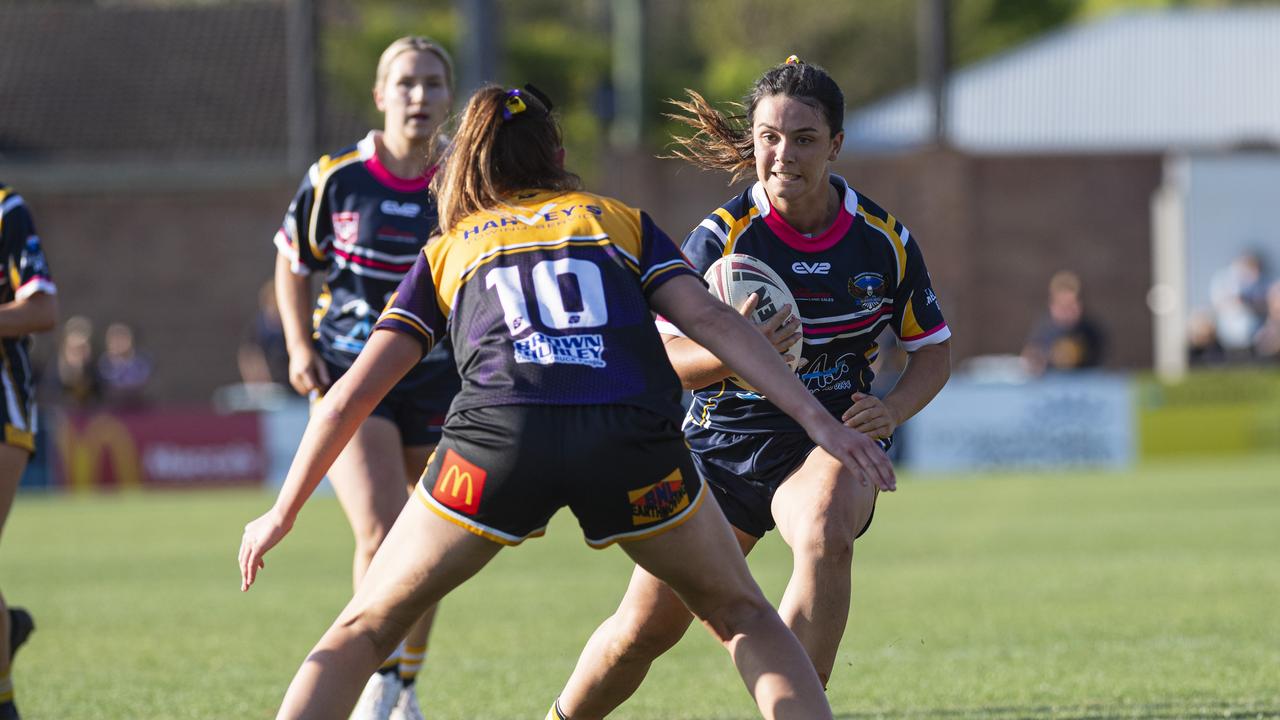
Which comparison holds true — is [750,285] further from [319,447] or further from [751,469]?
[319,447]

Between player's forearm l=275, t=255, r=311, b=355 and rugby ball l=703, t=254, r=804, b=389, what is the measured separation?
7.11 ft

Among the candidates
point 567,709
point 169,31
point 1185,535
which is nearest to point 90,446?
point 1185,535

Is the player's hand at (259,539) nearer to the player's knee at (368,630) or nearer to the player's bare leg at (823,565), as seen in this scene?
the player's knee at (368,630)

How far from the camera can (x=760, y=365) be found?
413 centimetres

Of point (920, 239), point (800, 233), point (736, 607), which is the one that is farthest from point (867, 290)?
point (920, 239)

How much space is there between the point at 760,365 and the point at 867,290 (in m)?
1.31

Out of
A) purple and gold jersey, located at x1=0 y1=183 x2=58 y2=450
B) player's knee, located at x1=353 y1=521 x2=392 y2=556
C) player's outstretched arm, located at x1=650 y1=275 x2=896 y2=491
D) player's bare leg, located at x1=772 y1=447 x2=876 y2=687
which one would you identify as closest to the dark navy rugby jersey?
player's knee, located at x1=353 y1=521 x2=392 y2=556

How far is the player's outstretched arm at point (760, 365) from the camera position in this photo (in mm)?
4062

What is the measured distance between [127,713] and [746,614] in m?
3.39

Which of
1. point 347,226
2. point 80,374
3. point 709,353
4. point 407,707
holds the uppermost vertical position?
point 347,226

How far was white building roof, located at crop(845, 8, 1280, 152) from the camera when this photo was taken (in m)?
39.8

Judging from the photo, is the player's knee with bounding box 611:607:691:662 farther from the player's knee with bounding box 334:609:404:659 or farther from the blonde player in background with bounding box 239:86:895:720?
the player's knee with bounding box 334:609:404:659

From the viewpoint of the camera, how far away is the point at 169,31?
42.4 m

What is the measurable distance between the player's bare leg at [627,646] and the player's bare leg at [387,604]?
0.79m
